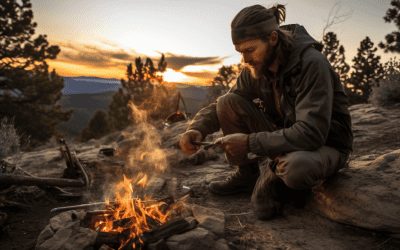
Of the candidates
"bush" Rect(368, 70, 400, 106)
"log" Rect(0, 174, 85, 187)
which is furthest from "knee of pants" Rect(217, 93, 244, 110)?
"bush" Rect(368, 70, 400, 106)

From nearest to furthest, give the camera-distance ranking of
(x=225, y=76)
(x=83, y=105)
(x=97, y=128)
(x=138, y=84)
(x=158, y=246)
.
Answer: (x=158, y=246) → (x=138, y=84) → (x=97, y=128) → (x=225, y=76) → (x=83, y=105)

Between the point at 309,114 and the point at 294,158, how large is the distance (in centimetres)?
34

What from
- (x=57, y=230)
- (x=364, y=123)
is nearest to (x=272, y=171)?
(x=57, y=230)

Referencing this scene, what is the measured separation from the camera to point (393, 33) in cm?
1708

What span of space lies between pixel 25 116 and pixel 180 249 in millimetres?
19752

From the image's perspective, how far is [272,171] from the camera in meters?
2.05

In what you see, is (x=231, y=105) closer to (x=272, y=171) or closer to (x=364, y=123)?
(x=272, y=171)

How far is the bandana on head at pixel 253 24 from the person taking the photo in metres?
1.86

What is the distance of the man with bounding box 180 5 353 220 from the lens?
5.53 ft

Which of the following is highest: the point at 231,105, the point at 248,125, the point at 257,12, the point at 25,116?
the point at 257,12

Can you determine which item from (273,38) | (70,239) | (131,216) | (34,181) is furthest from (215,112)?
(34,181)

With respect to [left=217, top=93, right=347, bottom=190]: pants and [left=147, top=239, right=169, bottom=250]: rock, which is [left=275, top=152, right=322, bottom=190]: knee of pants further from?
[left=147, top=239, right=169, bottom=250]: rock

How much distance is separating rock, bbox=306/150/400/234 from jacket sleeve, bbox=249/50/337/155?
0.55m

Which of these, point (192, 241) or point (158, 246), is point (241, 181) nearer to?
point (192, 241)
